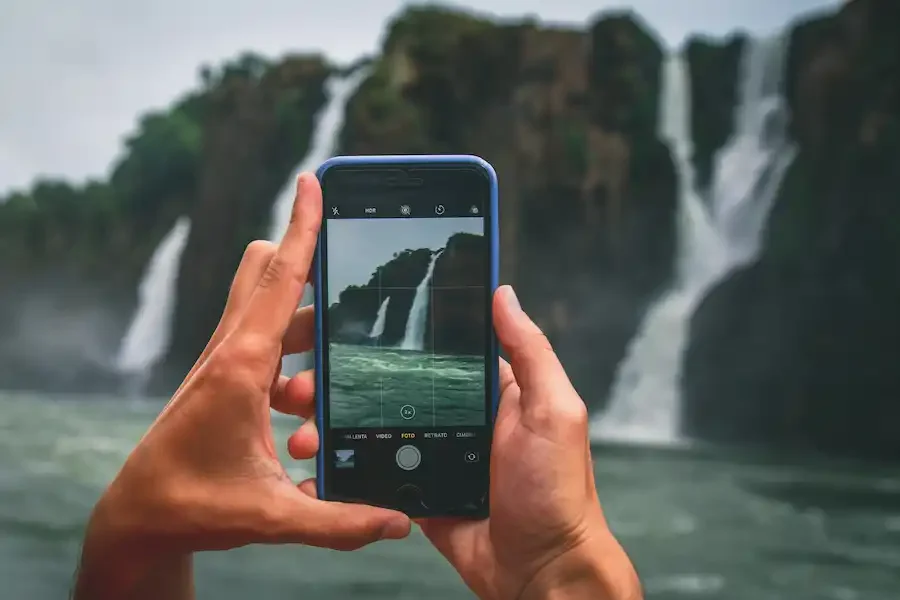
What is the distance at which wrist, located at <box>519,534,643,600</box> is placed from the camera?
1.41 ft

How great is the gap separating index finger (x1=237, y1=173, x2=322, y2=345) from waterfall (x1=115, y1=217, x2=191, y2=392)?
3.69 meters

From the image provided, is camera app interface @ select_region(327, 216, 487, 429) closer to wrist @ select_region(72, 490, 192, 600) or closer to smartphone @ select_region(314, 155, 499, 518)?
smartphone @ select_region(314, 155, 499, 518)

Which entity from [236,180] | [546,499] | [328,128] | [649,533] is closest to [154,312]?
[236,180]

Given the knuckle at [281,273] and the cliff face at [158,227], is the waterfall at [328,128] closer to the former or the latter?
the cliff face at [158,227]

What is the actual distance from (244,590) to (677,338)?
7.98 feet

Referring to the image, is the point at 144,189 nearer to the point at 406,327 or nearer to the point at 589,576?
the point at 406,327

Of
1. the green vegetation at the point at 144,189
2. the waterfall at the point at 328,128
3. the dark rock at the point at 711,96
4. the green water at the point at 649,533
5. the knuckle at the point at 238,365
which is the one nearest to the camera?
the knuckle at the point at 238,365

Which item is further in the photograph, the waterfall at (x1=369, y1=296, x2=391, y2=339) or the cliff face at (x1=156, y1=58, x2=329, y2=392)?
the cliff face at (x1=156, y1=58, x2=329, y2=392)

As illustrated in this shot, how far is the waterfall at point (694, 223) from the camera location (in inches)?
145

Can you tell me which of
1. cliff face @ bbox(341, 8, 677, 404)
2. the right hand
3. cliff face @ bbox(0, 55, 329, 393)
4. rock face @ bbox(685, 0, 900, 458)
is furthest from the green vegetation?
the right hand

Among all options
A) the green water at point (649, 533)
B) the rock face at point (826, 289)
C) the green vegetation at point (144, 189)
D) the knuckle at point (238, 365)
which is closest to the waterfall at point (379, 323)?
the knuckle at point (238, 365)

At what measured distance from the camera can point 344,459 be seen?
1.63ft

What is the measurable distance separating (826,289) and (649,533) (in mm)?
1486

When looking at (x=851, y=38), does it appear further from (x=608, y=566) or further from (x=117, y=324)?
(x=608, y=566)
